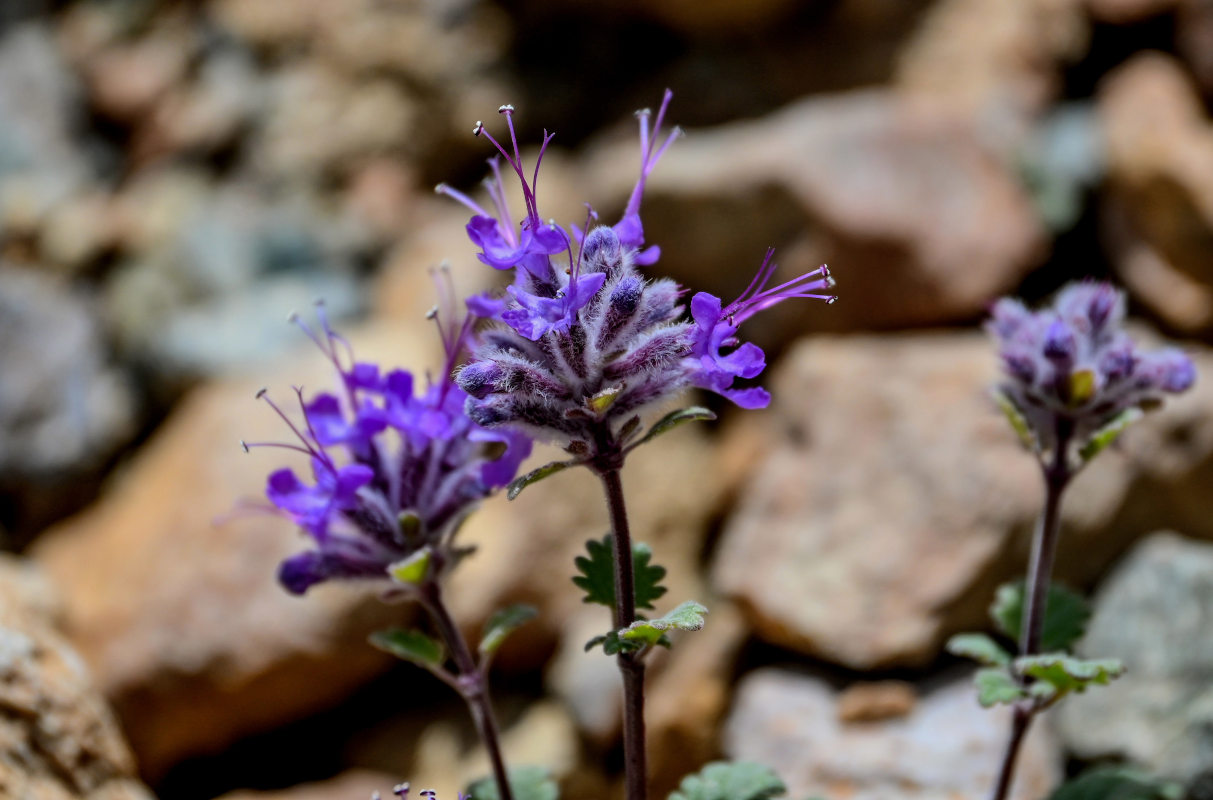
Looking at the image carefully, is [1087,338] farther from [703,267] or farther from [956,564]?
[703,267]

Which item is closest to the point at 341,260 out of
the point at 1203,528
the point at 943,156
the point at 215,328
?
the point at 215,328

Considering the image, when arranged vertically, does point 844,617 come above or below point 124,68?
below

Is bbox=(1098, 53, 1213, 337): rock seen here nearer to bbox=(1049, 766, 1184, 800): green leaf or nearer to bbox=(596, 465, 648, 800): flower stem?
bbox=(1049, 766, 1184, 800): green leaf

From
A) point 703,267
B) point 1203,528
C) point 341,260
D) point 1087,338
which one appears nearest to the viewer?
point 1087,338

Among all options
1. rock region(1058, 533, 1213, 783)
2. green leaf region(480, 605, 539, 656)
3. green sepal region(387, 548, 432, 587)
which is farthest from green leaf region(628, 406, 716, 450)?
rock region(1058, 533, 1213, 783)

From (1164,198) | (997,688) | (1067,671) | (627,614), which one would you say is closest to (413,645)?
(627,614)

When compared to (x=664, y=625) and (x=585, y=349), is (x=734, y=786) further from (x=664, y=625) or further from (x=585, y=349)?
(x=585, y=349)
